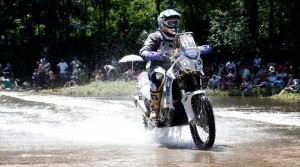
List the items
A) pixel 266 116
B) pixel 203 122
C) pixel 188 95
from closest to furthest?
1. pixel 203 122
2. pixel 188 95
3. pixel 266 116

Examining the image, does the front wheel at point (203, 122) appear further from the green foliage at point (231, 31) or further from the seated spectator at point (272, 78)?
the green foliage at point (231, 31)

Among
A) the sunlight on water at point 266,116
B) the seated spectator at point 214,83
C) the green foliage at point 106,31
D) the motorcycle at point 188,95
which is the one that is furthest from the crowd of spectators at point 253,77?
the motorcycle at point 188,95

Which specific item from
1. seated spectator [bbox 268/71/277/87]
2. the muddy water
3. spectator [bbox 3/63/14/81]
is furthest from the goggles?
spectator [bbox 3/63/14/81]

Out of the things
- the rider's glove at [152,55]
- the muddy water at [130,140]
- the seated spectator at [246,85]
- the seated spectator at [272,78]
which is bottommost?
the muddy water at [130,140]

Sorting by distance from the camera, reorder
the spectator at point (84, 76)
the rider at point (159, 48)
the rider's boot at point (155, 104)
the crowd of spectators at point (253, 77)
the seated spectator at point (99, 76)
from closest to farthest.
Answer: the rider at point (159, 48) → the rider's boot at point (155, 104) → the crowd of spectators at point (253, 77) → the seated spectator at point (99, 76) → the spectator at point (84, 76)

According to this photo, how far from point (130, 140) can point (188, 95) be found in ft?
5.05

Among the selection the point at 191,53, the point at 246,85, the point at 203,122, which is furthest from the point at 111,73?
the point at 203,122

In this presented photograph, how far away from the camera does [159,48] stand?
30.8 feet

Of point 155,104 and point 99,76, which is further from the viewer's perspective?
point 99,76

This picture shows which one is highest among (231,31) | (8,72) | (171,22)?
(231,31)

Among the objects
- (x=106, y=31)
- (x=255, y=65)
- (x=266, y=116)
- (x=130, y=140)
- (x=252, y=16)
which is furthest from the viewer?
(x=106, y=31)

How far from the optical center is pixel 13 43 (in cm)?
4047

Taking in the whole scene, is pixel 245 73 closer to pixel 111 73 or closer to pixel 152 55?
pixel 111 73

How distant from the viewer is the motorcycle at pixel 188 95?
327 inches
